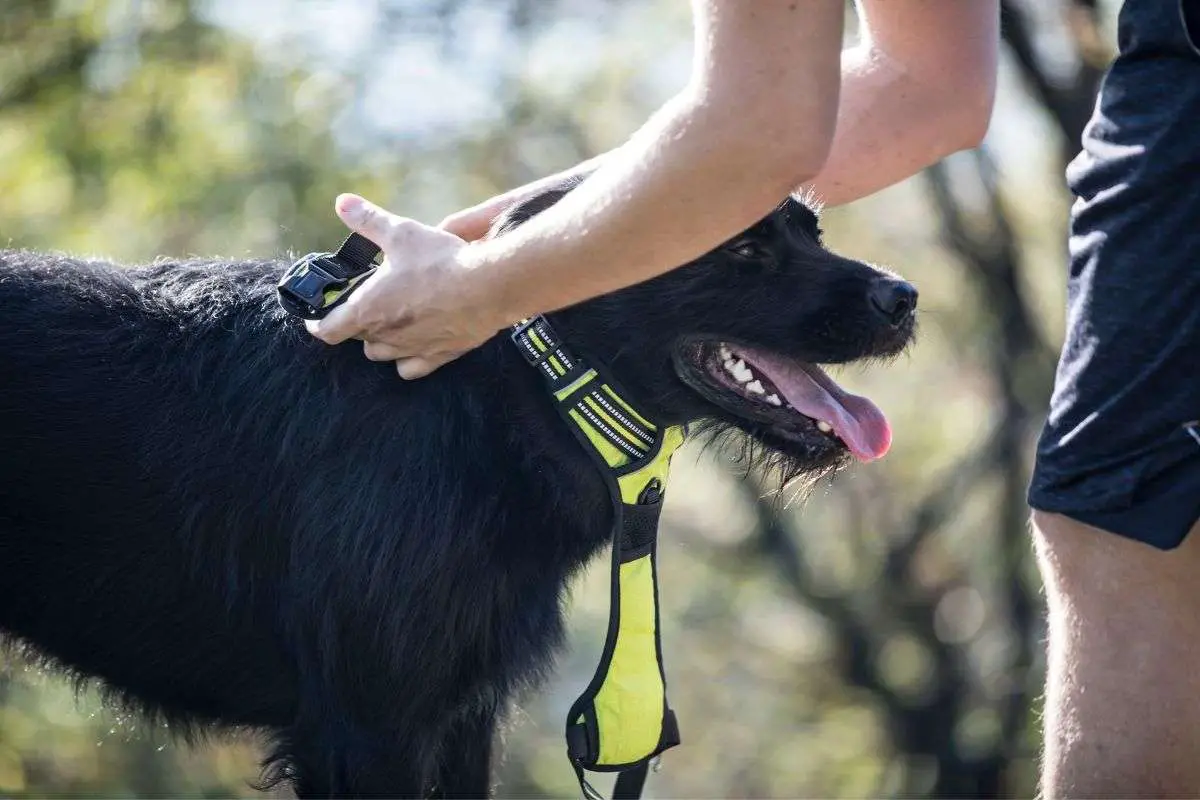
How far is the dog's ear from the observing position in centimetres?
294

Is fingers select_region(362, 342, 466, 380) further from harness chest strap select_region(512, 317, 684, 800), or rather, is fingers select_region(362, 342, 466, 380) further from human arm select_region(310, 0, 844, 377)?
harness chest strap select_region(512, 317, 684, 800)

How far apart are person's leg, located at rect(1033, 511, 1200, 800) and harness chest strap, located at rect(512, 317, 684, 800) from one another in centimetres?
101

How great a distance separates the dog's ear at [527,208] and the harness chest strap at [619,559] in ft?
0.74

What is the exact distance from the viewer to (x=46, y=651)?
10.2 feet

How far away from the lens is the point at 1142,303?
6.59 ft

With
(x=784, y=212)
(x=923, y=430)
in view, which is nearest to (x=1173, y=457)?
(x=784, y=212)

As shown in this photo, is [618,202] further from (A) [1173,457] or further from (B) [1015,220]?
(B) [1015,220]

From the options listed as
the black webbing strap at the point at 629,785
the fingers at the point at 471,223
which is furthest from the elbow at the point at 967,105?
the black webbing strap at the point at 629,785

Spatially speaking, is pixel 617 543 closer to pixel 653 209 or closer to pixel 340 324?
pixel 340 324

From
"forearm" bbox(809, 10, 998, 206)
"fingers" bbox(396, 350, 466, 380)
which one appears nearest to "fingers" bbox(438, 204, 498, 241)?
"fingers" bbox(396, 350, 466, 380)

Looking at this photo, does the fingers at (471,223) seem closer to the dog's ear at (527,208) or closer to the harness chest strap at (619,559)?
the dog's ear at (527,208)

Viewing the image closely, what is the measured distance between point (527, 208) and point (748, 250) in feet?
1.64

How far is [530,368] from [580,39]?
28.9 ft

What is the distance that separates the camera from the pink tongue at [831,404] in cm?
292
